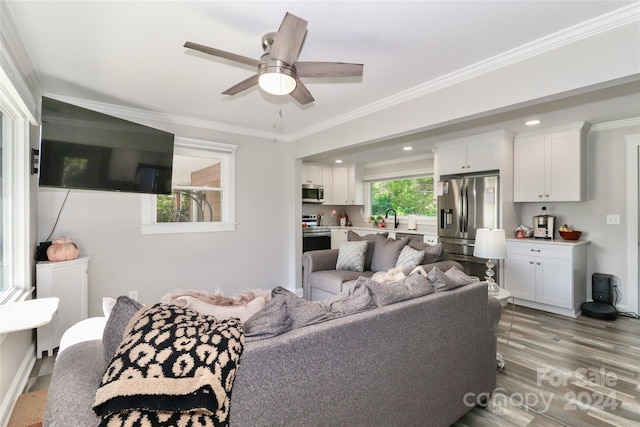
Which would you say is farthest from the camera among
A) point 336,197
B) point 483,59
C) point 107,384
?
point 336,197

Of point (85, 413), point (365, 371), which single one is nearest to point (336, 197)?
point (365, 371)

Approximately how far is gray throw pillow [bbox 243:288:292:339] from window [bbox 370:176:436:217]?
5.15 metres

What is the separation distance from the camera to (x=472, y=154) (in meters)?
4.44

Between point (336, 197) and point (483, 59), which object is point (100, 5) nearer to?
point (483, 59)

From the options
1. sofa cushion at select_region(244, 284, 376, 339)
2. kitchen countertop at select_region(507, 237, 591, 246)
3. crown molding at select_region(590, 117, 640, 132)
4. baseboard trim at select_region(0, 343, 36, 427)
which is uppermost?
crown molding at select_region(590, 117, 640, 132)

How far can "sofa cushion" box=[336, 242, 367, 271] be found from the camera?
3867 millimetres

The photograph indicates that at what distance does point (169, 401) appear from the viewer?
83 cm

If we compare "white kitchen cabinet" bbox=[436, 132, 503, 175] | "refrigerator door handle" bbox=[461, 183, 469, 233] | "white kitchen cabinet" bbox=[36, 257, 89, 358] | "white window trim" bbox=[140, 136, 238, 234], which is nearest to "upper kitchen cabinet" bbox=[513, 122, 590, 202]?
"white kitchen cabinet" bbox=[436, 132, 503, 175]

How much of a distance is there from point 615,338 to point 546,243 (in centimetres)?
117

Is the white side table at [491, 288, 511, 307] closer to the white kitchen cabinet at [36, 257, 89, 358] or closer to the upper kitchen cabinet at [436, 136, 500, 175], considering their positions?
the upper kitchen cabinet at [436, 136, 500, 175]

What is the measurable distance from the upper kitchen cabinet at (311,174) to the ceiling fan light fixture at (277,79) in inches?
175

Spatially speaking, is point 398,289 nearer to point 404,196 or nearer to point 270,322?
point 270,322

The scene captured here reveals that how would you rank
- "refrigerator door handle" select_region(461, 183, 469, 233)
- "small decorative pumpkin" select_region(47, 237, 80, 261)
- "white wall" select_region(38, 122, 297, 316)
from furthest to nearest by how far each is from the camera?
1. "refrigerator door handle" select_region(461, 183, 469, 233)
2. "white wall" select_region(38, 122, 297, 316)
3. "small decorative pumpkin" select_region(47, 237, 80, 261)

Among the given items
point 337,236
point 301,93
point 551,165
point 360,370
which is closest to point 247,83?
point 301,93
